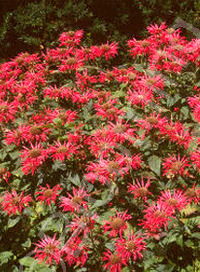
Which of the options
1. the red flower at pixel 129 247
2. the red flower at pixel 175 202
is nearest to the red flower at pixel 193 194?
the red flower at pixel 175 202

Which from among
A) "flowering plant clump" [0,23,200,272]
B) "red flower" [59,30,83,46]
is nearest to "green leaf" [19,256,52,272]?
"flowering plant clump" [0,23,200,272]

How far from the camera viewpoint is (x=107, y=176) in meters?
2.15

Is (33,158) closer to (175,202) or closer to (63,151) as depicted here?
(63,151)

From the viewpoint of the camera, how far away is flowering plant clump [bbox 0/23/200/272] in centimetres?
206

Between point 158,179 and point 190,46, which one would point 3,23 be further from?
point 158,179

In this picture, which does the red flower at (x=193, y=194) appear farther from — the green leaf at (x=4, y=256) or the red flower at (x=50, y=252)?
Answer: the green leaf at (x=4, y=256)

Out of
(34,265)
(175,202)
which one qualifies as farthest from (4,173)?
(175,202)

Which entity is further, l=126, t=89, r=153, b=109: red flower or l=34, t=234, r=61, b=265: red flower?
l=126, t=89, r=153, b=109: red flower

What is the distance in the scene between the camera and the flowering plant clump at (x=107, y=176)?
2.06m

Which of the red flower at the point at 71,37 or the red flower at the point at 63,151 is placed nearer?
the red flower at the point at 63,151

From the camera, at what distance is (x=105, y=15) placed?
17.1 feet

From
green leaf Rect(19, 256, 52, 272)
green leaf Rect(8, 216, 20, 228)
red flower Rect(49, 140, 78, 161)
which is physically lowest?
green leaf Rect(19, 256, 52, 272)

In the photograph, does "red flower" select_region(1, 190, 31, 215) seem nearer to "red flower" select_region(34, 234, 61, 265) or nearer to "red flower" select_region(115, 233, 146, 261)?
"red flower" select_region(34, 234, 61, 265)

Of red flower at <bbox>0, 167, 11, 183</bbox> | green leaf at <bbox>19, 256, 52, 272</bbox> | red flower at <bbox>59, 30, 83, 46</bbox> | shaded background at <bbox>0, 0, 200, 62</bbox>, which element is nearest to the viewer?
green leaf at <bbox>19, 256, 52, 272</bbox>
